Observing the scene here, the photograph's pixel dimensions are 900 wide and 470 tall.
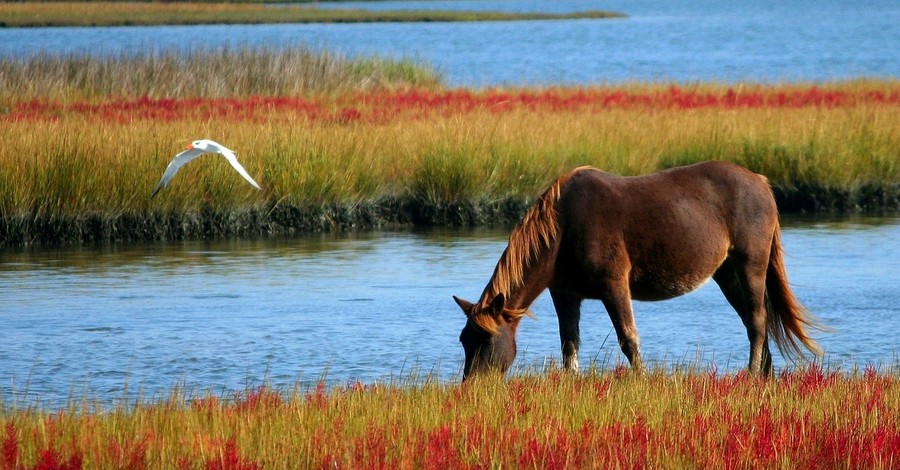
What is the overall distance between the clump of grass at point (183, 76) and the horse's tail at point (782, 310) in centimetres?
1623

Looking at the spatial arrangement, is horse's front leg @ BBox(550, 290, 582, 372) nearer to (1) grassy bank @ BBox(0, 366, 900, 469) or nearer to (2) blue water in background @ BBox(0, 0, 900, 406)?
(1) grassy bank @ BBox(0, 366, 900, 469)

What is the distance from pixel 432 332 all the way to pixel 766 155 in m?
7.76

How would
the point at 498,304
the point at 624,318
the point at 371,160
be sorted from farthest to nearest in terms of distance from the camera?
the point at 371,160, the point at 624,318, the point at 498,304

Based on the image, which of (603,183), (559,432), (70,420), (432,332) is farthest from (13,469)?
(432,332)

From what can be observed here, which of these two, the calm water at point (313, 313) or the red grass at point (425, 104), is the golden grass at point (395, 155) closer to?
the calm water at point (313, 313)

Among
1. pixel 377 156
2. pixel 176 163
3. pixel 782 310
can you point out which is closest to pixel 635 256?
pixel 782 310

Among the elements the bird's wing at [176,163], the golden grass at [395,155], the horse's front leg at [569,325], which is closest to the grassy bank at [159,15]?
the golden grass at [395,155]

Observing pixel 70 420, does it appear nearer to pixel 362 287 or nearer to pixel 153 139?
pixel 362 287

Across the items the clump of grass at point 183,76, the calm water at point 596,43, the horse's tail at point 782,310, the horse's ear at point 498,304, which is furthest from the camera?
the calm water at point 596,43

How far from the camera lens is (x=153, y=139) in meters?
15.6

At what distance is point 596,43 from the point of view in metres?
70.8

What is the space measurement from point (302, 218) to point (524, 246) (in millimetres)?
8709

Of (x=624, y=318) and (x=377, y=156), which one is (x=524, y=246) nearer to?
(x=624, y=318)

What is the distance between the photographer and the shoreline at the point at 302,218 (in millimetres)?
14617
